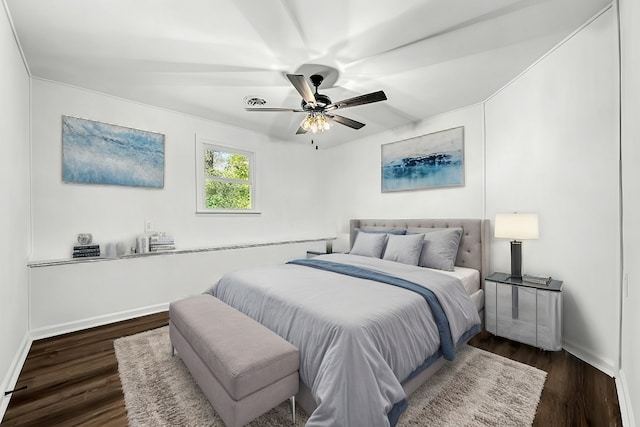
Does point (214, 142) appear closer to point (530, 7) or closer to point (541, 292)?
point (530, 7)

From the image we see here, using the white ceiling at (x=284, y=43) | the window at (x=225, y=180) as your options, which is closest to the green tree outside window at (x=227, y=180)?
the window at (x=225, y=180)

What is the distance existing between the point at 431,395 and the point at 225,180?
384 cm

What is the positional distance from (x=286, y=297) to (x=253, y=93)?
7.86ft

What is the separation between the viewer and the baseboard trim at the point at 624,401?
1.56m

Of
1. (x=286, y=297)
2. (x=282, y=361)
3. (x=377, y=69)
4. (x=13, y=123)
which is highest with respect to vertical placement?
(x=377, y=69)

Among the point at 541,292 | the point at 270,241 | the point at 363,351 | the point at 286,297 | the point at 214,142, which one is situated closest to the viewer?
the point at 363,351

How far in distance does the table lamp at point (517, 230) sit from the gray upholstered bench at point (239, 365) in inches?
93.3

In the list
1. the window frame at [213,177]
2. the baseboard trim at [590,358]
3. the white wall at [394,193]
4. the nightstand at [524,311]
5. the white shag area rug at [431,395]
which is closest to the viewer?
the white shag area rug at [431,395]

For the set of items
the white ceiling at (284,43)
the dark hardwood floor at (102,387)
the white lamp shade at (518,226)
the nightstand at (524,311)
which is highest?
the white ceiling at (284,43)

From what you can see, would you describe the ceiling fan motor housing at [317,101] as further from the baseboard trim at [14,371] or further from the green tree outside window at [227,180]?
the baseboard trim at [14,371]

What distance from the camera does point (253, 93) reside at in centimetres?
318

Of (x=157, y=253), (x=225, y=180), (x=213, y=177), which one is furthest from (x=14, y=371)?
(x=225, y=180)

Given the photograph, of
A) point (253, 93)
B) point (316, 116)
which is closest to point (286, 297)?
point (316, 116)

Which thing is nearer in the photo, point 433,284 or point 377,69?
point 433,284
